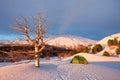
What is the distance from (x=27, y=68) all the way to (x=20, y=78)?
8.35ft

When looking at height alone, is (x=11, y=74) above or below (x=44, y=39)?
below

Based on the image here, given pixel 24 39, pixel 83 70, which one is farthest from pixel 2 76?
pixel 83 70

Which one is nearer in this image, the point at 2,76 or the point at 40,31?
the point at 2,76

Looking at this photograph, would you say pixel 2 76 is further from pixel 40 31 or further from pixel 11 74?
pixel 40 31

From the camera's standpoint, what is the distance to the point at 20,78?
17250 mm

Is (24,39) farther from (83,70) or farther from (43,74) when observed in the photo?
(83,70)

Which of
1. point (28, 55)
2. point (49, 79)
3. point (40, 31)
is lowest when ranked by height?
point (49, 79)

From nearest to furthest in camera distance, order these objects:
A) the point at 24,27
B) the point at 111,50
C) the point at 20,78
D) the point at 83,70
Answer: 1. the point at 20,78
2. the point at 24,27
3. the point at 83,70
4. the point at 111,50

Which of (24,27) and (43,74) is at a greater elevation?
(24,27)

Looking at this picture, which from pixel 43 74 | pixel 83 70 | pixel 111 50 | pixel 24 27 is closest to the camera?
pixel 43 74

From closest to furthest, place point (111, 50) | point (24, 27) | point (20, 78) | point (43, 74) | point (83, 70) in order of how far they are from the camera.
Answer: point (20, 78) < point (43, 74) < point (24, 27) < point (83, 70) < point (111, 50)

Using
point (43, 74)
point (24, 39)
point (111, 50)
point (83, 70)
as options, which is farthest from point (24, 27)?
point (111, 50)

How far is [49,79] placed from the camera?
57.6 feet

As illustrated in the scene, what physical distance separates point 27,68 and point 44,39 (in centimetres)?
324
